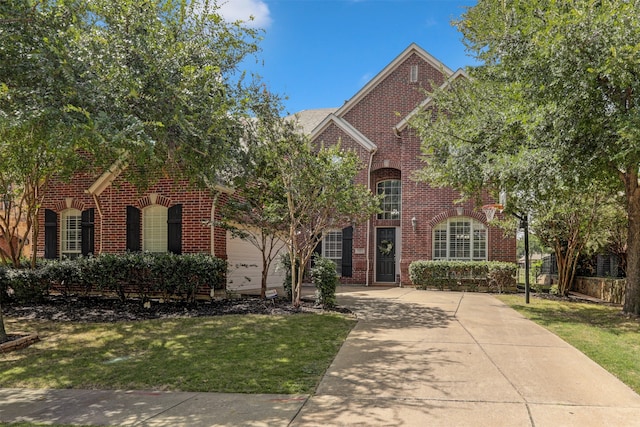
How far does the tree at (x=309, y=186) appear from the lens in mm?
10086

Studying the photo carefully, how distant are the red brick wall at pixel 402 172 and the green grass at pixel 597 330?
448cm

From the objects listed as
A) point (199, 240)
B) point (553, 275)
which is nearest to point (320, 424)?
point (199, 240)

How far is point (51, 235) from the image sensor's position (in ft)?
50.1

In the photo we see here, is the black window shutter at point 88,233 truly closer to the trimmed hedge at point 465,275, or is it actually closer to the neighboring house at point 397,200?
the neighboring house at point 397,200

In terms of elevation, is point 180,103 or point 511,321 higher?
point 180,103

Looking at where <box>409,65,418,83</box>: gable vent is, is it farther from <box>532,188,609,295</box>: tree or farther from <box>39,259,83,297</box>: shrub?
<box>39,259,83,297</box>: shrub

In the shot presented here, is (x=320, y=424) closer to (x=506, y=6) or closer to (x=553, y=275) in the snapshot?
(x=506, y=6)

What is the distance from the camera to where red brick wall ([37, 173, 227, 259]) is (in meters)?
12.8

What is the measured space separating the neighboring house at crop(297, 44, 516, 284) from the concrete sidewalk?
10380 millimetres

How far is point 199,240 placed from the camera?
12.7m

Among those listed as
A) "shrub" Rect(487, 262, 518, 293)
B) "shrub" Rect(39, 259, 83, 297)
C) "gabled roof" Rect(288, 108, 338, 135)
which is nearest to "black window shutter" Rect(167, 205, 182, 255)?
"shrub" Rect(39, 259, 83, 297)

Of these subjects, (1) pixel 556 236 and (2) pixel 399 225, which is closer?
(1) pixel 556 236

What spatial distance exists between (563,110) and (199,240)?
9184 millimetres

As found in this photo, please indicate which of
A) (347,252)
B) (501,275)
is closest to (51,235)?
(347,252)
